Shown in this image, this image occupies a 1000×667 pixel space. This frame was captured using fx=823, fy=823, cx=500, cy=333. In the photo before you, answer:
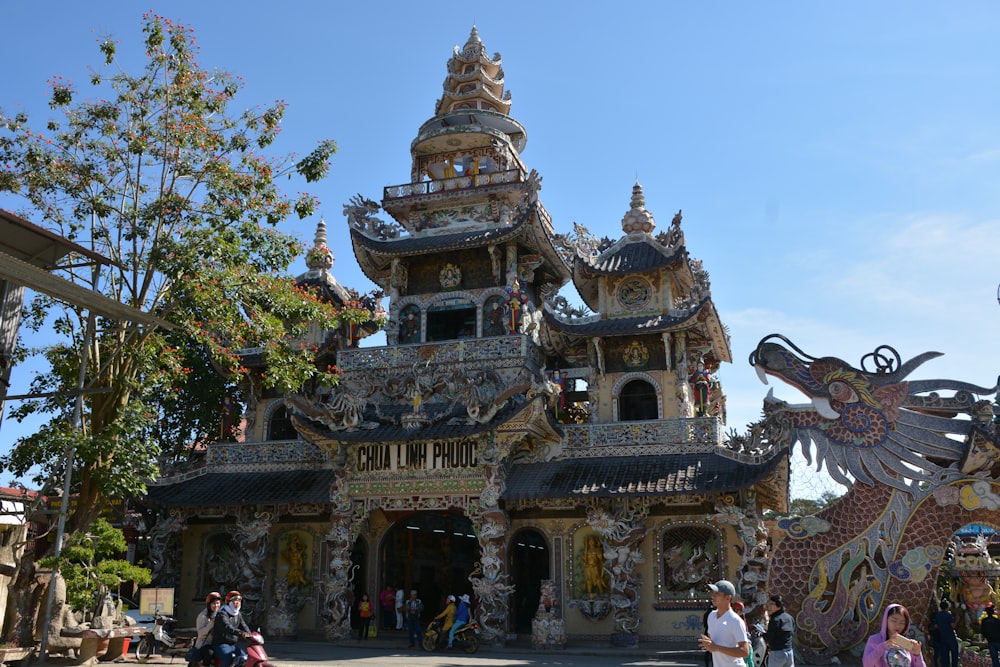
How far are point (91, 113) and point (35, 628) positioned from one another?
8.05 metres

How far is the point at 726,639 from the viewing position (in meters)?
5.97

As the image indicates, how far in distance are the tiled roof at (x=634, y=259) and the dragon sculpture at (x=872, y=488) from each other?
6.10m

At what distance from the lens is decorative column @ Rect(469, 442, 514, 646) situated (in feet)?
55.6

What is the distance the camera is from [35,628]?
12.0 metres

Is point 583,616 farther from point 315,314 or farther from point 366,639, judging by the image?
point 315,314

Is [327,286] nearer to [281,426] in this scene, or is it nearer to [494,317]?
[281,426]

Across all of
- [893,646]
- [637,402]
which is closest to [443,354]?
[637,402]

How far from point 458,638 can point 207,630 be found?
7437mm

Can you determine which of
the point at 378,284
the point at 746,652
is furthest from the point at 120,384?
the point at 378,284

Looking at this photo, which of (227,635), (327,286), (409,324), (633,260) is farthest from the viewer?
(327,286)

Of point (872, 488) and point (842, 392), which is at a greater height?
point (842, 392)

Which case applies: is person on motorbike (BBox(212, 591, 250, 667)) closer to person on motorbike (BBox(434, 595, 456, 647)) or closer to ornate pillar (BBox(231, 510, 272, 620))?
person on motorbike (BBox(434, 595, 456, 647))

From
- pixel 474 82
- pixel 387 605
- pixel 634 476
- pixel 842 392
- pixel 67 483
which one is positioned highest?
pixel 474 82

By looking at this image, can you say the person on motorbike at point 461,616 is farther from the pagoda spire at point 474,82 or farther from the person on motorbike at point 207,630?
the pagoda spire at point 474,82
